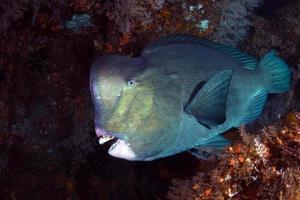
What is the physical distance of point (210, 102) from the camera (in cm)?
203

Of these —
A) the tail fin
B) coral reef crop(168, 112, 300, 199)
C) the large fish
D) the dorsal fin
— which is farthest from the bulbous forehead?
the tail fin

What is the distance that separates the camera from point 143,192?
4.50 m

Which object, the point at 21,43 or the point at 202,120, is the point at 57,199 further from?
the point at 202,120

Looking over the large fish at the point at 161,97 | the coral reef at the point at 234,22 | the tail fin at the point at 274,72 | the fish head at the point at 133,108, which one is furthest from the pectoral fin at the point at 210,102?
the coral reef at the point at 234,22

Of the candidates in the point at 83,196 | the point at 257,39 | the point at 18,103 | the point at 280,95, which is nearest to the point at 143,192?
the point at 83,196

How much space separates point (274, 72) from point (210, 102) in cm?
137

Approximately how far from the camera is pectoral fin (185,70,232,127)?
2.03 metres

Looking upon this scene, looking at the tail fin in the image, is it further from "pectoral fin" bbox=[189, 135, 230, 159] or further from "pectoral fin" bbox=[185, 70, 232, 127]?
"pectoral fin" bbox=[185, 70, 232, 127]

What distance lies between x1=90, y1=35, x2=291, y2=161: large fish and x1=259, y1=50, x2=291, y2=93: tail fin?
73cm

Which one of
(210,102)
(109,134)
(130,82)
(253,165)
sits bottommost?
(253,165)

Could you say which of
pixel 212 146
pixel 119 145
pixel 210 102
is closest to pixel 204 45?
pixel 210 102

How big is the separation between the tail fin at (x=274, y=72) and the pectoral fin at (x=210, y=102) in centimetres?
110

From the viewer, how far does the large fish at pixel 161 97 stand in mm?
1880

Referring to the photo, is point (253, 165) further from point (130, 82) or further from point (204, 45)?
point (130, 82)
